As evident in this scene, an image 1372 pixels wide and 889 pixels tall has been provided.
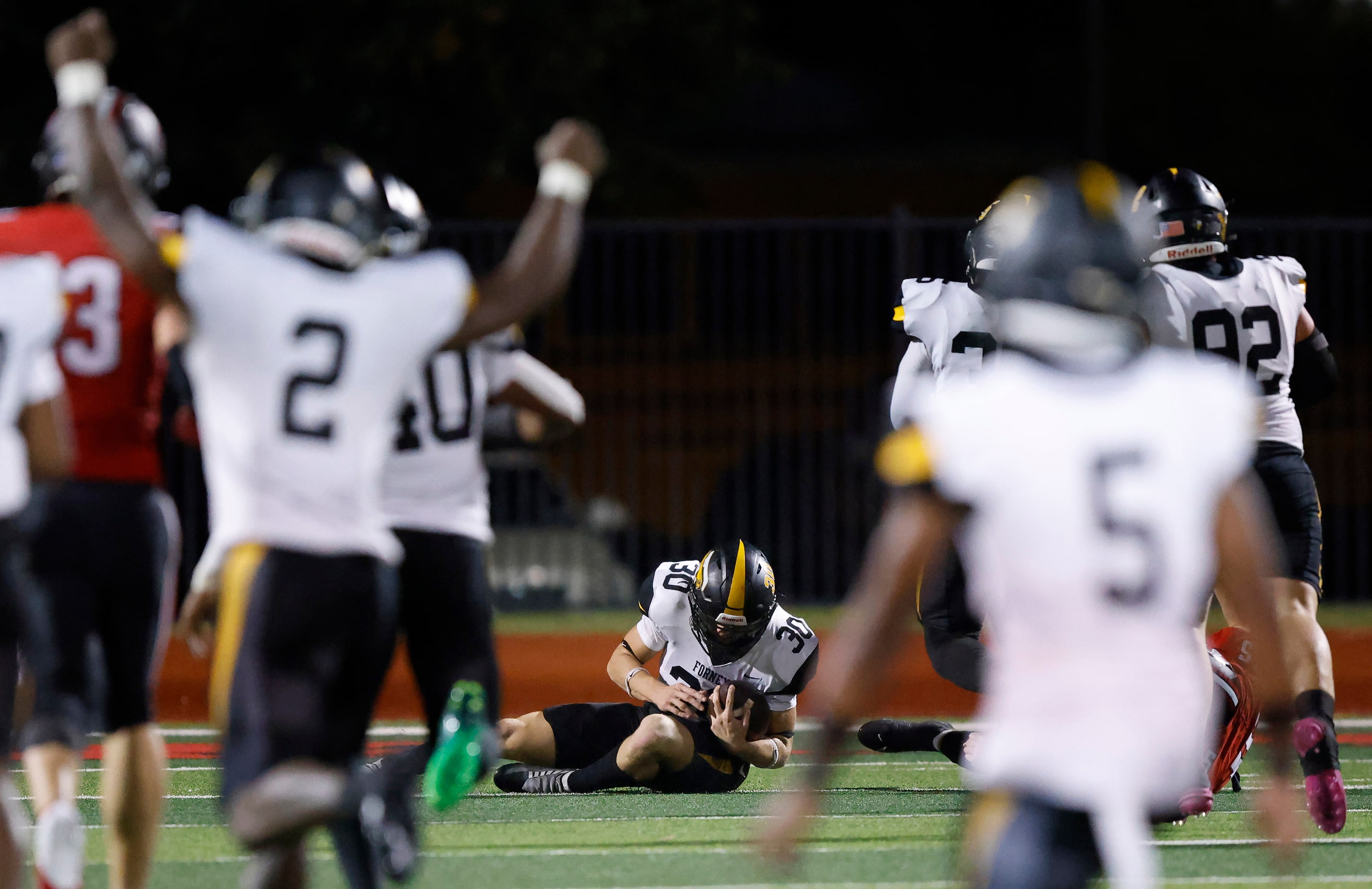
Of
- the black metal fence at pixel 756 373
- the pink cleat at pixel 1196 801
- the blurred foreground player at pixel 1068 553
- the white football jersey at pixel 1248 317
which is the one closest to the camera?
the blurred foreground player at pixel 1068 553

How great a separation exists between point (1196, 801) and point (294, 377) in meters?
3.48

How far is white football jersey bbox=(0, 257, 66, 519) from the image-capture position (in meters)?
3.80

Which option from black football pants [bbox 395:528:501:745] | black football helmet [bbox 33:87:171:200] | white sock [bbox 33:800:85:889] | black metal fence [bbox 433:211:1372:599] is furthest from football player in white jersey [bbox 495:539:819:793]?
black metal fence [bbox 433:211:1372:599]

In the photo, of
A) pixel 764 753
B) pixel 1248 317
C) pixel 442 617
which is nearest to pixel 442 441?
pixel 442 617

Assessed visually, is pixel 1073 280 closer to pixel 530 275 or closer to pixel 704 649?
pixel 530 275

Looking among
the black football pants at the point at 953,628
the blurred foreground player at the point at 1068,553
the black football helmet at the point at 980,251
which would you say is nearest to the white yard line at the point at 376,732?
the black football pants at the point at 953,628

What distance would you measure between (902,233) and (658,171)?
453cm

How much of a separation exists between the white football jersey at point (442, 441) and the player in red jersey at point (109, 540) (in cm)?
57

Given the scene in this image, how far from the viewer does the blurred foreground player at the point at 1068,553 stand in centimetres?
295

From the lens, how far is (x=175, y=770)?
805 centimetres

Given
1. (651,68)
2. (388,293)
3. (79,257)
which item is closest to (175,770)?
(79,257)

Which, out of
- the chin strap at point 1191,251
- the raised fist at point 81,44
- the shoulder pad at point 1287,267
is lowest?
the shoulder pad at point 1287,267

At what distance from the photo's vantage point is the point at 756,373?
16.7 meters

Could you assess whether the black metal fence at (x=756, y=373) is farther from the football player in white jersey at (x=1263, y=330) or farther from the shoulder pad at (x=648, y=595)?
the football player in white jersey at (x=1263, y=330)
